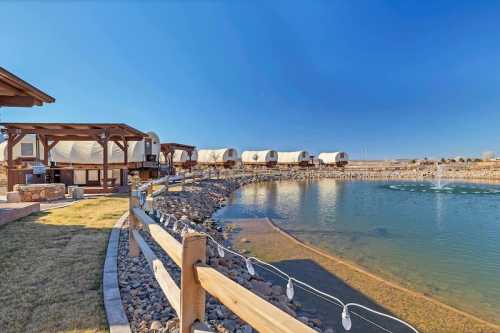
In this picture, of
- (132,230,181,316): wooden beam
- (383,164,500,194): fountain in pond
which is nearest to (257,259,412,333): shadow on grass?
(132,230,181,316): wooden beam

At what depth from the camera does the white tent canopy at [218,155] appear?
143ft

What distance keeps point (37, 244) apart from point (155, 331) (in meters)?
4.31

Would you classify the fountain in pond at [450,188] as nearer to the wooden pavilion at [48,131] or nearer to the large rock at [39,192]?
the wooden pavilion at [48,131]

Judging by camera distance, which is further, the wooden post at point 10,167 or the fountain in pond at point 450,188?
the fountain in pond at point 450,188

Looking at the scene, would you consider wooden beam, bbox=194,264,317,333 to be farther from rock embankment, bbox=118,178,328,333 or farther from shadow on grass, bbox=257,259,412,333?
shadow on grass, bbox=257,259,412,333

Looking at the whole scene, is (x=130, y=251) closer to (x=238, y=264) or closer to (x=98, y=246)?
(x=98, y=246)

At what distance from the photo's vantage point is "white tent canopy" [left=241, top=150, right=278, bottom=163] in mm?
50219

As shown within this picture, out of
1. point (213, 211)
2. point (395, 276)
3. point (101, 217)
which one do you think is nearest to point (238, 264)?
point (395, 276)

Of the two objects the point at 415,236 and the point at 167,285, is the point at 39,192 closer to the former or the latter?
the point at 167,285

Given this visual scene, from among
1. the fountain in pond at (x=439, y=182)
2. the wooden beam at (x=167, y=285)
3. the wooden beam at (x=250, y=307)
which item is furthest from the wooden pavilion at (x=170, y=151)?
the fountain in pond at (x=439, y=182)

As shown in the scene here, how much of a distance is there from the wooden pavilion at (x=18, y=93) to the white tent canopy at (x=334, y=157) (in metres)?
55.3

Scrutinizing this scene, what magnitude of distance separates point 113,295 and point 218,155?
133ft

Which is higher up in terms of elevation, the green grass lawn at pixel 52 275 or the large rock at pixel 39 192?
the large rock at pixel 39 192

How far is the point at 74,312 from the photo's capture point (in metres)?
3.24
